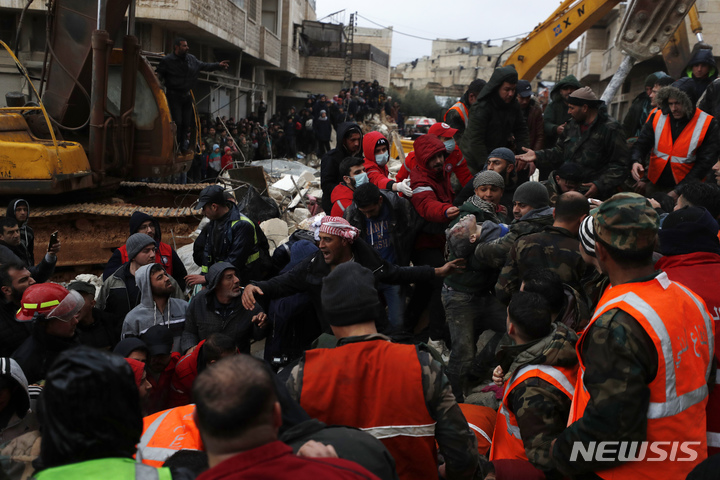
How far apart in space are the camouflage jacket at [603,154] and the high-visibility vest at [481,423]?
2.90m

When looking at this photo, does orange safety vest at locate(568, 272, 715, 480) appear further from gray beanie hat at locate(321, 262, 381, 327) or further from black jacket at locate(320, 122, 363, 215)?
black jacket at locate(320, 122, 363, 215)

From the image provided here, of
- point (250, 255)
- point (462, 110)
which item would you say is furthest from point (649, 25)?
point (250, 255)

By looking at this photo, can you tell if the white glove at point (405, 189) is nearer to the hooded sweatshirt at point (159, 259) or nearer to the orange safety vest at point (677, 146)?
the hooded sweatshirt at point (159, 259)

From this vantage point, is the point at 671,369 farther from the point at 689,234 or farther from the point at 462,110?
the point at 462,110

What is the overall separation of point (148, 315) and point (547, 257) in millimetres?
→ 3023

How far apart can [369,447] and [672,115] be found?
16.1 ft

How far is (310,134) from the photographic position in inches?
918

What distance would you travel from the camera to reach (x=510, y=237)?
392 cm

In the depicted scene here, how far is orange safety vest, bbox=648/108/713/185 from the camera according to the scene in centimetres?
538

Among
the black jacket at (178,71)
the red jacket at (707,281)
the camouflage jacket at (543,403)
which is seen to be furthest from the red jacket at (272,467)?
the black jacket at (178,71)


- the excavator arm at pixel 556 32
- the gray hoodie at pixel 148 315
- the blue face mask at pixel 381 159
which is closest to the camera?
the gray hoodie at pixel 148 315

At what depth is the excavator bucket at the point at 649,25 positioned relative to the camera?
713 cm

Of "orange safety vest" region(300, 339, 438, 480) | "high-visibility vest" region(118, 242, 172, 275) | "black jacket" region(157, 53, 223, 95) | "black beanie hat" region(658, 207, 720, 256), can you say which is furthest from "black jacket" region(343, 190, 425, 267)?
"black jacket" region(157, 53, 223, 95)

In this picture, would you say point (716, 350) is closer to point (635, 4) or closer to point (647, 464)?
point (647, 464)
